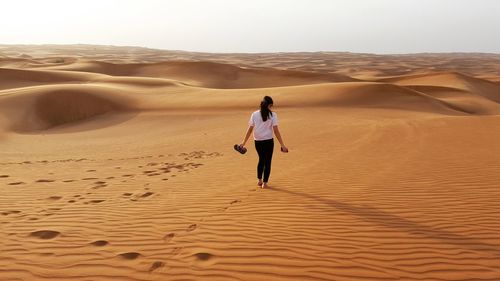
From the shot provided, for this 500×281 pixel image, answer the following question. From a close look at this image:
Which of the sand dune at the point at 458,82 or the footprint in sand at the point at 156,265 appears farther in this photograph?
the sand dune at the point at 458,82

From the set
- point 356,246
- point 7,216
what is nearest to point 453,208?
point 356,246

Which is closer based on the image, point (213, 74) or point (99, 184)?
point (99, 184)

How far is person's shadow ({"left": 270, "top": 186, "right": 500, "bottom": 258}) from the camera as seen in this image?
445cm

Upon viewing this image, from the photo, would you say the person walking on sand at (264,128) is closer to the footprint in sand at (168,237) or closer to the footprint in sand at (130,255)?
the footprint in sand at (168,237)

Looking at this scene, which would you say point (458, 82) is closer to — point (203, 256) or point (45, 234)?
point (203, 256)

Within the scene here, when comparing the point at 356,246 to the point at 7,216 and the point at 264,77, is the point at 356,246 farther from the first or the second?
the point at 264,77

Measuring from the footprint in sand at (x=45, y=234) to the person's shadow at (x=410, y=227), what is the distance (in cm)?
339

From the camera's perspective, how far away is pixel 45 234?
4.99 metres

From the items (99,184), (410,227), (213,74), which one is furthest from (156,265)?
(213,74)

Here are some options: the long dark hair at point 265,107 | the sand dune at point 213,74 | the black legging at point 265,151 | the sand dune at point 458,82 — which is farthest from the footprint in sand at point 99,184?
the sand dune at point 458,82

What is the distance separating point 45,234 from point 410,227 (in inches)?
164

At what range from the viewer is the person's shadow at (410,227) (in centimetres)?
445

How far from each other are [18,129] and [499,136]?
48.9 ft

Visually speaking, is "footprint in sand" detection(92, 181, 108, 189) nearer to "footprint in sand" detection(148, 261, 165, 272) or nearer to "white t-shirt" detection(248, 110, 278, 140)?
"white t-shirt" detection(248, 110, 278, 140)
